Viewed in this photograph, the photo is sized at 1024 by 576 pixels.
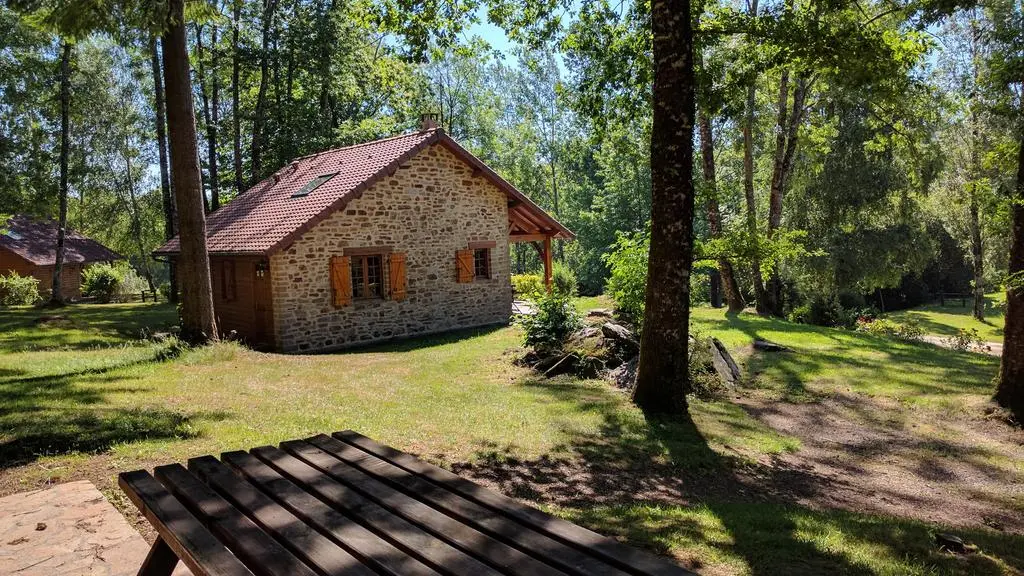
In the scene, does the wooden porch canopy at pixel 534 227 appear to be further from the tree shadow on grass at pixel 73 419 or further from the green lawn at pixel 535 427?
the tree shadow on grass at pixel 73 419

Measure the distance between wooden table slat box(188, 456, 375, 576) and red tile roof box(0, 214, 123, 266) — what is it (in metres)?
33.0

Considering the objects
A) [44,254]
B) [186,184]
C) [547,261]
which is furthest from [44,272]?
[547,261]

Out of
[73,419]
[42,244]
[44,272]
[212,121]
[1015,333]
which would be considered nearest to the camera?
[73,419]

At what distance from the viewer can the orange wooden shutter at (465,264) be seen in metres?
18.5

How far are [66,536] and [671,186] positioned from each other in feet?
21.4

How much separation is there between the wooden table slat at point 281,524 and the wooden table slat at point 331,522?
3 centimetres

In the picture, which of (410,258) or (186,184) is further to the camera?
(410,258)

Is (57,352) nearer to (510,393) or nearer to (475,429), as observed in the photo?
(510,393)

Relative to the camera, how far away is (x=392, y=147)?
57.9ft

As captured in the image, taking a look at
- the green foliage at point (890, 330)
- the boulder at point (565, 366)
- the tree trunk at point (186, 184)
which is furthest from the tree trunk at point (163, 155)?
the green foliage at point (890, 330)

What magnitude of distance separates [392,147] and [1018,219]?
13821 mm

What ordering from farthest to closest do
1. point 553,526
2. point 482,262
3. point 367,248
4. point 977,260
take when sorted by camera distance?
point 977,260 < point 482,262 < point 367,248 < point 553,526

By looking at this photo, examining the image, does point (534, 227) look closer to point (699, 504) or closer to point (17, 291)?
point (699, 504)

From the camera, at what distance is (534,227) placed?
2162 centimetres
